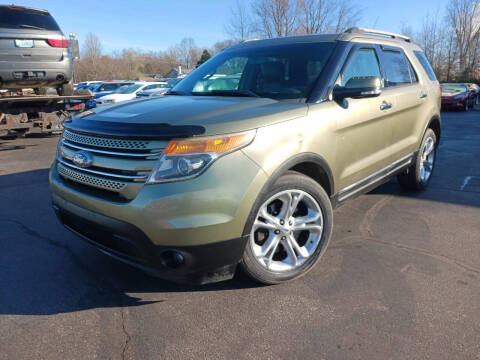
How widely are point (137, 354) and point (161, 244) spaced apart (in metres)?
0.63

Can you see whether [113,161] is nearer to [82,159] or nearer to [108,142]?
[108,142]

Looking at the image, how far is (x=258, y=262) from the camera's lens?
2.54 metres

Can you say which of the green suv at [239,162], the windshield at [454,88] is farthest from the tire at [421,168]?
the windshield at [454,88]

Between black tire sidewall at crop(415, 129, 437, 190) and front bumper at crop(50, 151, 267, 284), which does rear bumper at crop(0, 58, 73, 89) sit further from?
black tire sidewall at crop(415, 129, 437, 190)

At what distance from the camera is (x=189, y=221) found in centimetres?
215

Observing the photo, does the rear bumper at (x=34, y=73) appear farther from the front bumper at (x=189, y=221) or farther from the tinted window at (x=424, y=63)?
the tinted window at (x=424, y=63)

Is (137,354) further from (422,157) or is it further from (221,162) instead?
(422,157)

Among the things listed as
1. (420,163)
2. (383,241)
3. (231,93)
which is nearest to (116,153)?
(231,93)

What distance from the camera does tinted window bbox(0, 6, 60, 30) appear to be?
24.7 ft

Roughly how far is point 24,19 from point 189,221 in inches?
310

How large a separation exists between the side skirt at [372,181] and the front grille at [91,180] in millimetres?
1722

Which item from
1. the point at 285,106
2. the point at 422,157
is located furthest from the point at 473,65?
the point at 285,106

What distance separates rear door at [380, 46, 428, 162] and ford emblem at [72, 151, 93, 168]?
2.86 m

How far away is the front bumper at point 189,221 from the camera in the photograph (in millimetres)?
2139
